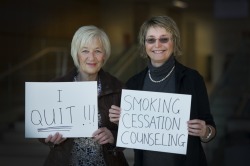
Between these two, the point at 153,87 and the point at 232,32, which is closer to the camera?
the point at 153,87

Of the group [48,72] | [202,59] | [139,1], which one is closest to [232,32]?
[202,59]

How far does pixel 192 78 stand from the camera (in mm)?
2654

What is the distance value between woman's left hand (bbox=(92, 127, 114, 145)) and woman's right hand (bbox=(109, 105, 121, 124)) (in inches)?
2.6

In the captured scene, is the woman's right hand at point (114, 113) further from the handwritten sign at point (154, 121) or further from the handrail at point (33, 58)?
the handrail at point (33, 58)

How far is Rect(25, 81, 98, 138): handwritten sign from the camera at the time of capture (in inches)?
107

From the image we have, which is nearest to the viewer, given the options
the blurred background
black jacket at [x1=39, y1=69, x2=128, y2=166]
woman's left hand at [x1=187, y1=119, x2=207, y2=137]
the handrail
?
woman's left hand at [x1=187, y1=119, x2=207, y2=137]

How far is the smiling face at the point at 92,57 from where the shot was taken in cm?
266

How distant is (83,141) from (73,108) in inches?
6.9

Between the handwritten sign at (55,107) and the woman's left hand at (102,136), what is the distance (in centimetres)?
9

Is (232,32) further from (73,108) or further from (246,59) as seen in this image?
(73,108)

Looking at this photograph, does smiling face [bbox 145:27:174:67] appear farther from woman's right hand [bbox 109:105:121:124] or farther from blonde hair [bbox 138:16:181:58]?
woman's right hand [bbox 109:105:121:124]

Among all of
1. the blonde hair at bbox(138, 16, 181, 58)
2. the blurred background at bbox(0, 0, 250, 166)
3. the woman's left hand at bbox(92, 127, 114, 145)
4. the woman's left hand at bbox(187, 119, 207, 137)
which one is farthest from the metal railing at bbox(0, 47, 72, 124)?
the woman's left hand at bbox(187, 119, 207, 137)

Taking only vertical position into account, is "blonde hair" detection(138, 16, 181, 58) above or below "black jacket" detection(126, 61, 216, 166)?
above

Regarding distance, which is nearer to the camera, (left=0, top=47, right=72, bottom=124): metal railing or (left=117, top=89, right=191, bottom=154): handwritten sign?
(left=117, top=89, right=191, bottom=154): handwritten sign
